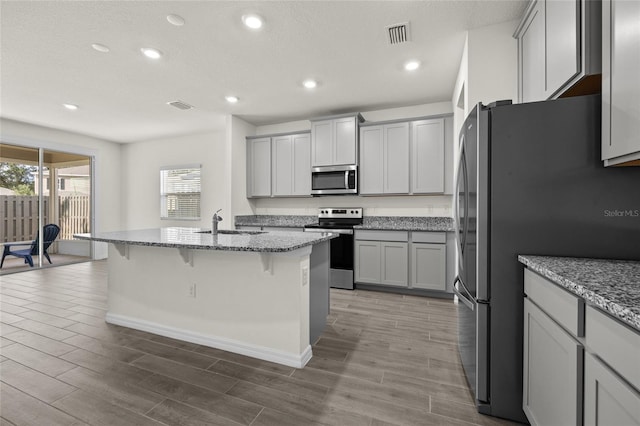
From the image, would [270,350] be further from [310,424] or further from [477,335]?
[477,335]

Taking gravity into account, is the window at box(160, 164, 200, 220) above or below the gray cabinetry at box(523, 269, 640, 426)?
above

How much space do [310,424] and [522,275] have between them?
1395mm

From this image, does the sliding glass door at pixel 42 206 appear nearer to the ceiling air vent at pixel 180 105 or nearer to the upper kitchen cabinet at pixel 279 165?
the ceiling air vent at pixel 180 105

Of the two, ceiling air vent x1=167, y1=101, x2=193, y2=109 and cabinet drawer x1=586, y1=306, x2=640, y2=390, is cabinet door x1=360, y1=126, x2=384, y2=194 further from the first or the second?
cabinet drawer x1=586, y1=306, x2=640, y2=390

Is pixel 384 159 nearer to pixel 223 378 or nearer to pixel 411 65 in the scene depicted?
pixel 411 65

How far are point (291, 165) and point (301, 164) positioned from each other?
0.19 metres

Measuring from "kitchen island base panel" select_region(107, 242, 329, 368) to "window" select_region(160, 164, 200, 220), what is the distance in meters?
3.35

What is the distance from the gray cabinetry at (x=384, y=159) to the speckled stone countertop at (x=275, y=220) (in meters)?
1.18

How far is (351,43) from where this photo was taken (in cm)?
274

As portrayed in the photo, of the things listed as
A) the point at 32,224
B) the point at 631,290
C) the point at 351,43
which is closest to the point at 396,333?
the point at 631,290

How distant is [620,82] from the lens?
1.25m

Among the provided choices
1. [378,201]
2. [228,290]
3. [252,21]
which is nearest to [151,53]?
[252,21]

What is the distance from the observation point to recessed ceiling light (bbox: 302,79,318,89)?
11.7 ft

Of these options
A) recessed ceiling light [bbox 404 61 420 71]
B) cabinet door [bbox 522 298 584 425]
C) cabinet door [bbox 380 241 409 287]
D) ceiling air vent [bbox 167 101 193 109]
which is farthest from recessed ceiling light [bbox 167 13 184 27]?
cabinet door [bbox 380 241 409 287]
